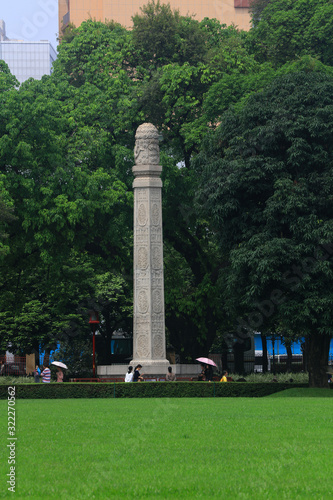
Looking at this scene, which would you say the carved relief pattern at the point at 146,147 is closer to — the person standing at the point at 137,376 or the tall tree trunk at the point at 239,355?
the person standing at the point at 137,376

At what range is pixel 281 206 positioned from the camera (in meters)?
27.3

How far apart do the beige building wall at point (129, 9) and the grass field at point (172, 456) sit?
104101mm

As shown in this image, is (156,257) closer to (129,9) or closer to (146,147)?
(146,147)

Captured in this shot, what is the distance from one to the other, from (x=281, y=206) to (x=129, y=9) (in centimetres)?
9523

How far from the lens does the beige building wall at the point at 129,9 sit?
113312 millimetres

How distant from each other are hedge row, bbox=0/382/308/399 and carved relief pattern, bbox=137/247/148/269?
6.04 meters

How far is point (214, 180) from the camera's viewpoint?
96.7ft

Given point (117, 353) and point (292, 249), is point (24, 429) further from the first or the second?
point (117, 353)

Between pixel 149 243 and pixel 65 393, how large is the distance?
24.1 ft

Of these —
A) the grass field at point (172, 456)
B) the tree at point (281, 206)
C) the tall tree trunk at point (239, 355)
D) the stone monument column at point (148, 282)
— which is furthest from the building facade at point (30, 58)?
the grass field at point (172, 456)

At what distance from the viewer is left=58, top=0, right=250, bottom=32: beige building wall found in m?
113

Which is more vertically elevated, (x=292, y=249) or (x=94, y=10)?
(x=94, y=10)

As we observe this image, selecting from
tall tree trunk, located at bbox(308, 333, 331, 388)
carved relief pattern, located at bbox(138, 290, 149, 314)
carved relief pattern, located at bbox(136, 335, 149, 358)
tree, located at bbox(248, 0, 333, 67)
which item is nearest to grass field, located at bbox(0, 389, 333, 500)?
tall tree trunk, located at bbox(308, 333, 331, 388)

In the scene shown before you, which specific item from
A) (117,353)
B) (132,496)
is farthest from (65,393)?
(117,353)
